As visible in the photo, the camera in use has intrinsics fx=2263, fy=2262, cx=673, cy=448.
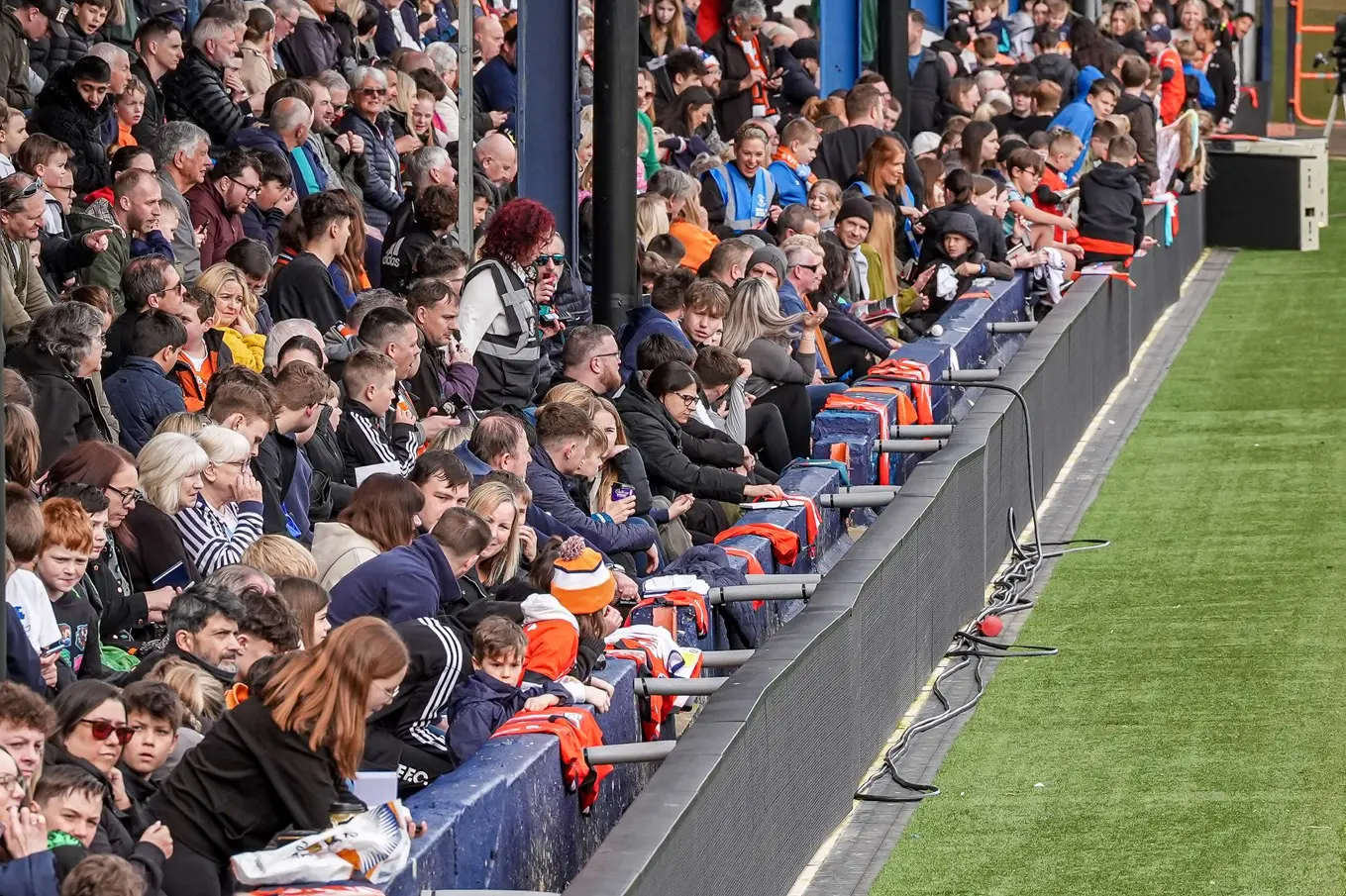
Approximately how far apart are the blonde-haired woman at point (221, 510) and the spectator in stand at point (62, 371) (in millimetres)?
609

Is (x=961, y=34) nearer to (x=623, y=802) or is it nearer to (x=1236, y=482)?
(x=1236, y=482)

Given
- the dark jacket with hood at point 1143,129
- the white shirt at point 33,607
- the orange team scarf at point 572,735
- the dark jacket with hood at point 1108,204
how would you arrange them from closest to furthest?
the white shirt at point 33,607 → the orange team scarf at point 572,735 → the dark jacket with hood at point 1108,204 → the dark jacket with hood at point 1143,129

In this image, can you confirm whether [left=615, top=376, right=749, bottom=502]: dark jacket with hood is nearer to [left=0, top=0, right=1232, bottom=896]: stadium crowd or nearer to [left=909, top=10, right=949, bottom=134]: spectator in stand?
[left=0, top=0, right=1232, bottom=896]: stadium crowd

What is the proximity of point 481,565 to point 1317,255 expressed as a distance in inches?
761

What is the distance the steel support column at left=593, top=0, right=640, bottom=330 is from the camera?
39.2 ft

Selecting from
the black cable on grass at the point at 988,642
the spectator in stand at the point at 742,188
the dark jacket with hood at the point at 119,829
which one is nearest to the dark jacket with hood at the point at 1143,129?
the spectator in stand at the point at 742,188

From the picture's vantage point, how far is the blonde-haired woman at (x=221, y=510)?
8039 mm

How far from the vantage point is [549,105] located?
43.6 ft

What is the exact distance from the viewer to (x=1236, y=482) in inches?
582

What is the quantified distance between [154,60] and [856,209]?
15.1 ft

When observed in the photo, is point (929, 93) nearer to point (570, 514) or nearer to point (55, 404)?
point (570, 514)

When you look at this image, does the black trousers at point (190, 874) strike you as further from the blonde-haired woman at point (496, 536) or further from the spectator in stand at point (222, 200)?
the spectator in stand at point (222, 200)

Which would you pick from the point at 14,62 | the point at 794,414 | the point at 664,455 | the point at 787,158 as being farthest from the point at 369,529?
the point at 787,158

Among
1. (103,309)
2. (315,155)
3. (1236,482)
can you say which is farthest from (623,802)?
(1236,482)
